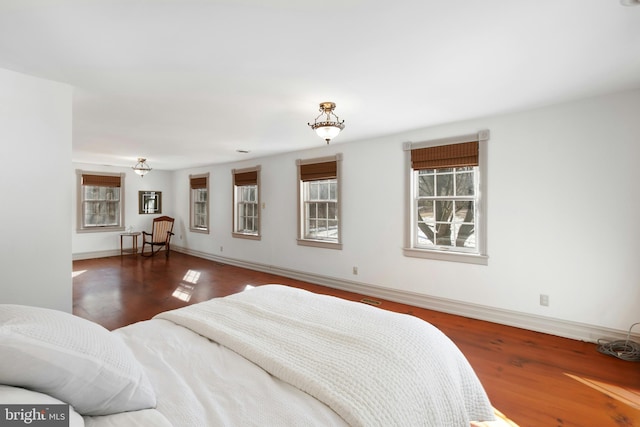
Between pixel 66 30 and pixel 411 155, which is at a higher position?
pixel 66 30

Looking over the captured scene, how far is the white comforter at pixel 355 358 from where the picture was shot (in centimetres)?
110

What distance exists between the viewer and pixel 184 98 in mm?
2953

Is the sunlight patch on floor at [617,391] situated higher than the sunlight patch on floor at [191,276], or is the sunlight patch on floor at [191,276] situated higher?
the sunlight patch on floor at [191,276]

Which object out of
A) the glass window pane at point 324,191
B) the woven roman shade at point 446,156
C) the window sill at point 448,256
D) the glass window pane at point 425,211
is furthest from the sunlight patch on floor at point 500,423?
the glass window pane at point 324,191

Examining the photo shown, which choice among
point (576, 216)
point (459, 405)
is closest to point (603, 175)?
point (576, 216)

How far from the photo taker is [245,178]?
669 cm

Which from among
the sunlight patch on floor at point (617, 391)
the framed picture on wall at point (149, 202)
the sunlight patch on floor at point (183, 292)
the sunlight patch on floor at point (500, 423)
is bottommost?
the sunlight patch on floor at point (500, 423)

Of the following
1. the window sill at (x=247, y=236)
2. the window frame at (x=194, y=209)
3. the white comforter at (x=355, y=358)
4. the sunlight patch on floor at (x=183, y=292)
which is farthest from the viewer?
the window frame at (x=194, y=209)

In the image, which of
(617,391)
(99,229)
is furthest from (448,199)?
(99,229)

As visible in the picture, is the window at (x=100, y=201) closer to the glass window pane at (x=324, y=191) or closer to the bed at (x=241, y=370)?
the glass window pane at (x=324, y=191)

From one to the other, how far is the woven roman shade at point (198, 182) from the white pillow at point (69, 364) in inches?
276

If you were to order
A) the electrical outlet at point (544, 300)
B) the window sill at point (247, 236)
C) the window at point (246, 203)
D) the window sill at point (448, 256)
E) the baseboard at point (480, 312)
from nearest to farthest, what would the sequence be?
the baseboard at point (480, 312) → the electrical outlet at point (544, 300) → the window sill at point (448, 256) → the window sill at point (247, 236) → the window at point (246, 203)

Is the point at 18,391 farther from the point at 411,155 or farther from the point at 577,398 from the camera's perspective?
the point at 411,155

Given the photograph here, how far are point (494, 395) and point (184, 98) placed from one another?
363 centimetres
